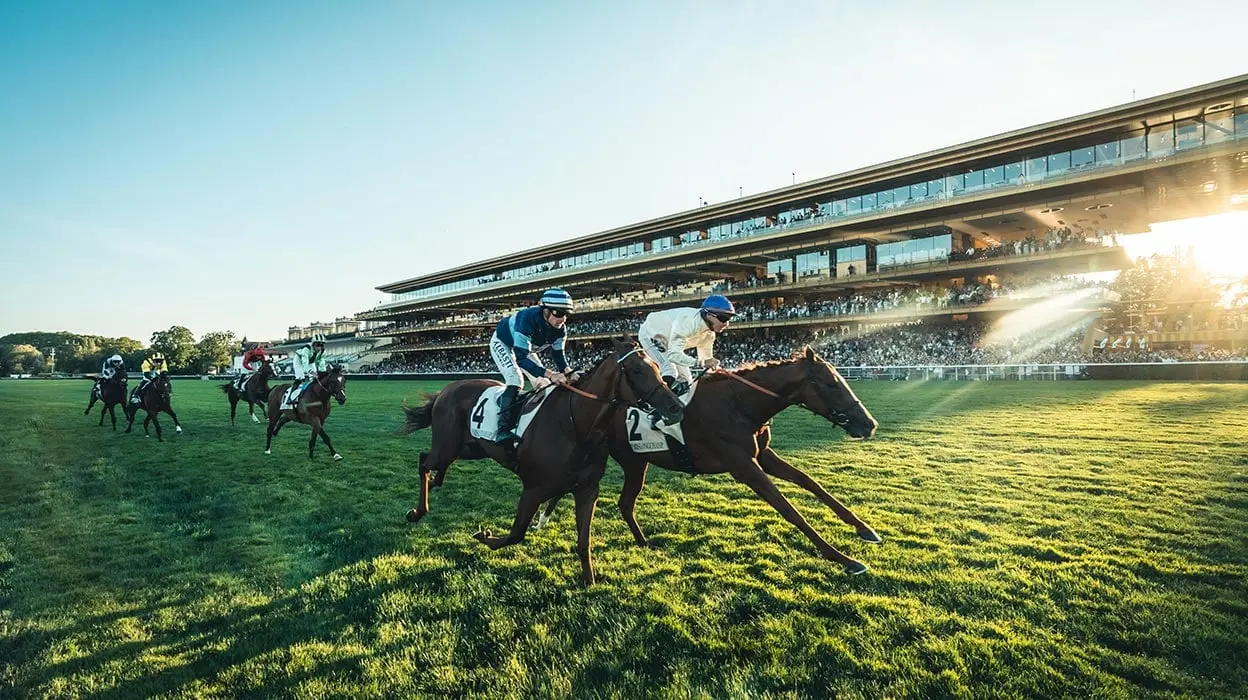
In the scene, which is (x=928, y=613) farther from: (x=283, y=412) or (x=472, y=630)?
(x=283, y=412)

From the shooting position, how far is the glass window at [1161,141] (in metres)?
27.0

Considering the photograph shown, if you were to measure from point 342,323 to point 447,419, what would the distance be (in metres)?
117

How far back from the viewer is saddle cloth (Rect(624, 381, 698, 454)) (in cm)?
565

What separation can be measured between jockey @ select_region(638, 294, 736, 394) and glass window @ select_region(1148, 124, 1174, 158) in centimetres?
3372

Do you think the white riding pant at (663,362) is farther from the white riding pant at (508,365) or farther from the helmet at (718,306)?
the white riding pant at (508,365)

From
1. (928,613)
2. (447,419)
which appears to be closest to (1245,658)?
(928,613)

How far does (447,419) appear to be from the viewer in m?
6.81

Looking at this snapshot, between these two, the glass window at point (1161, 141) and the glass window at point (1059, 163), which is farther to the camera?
the glass window at point (1059, 163)

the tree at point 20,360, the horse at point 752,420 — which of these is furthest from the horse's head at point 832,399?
the tree at point 20,360

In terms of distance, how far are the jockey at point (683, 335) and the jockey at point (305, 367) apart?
8.57 m

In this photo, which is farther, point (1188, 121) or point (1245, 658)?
point (1188, 121)

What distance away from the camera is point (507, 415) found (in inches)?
234

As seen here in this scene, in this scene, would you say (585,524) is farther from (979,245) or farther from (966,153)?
(979,245)

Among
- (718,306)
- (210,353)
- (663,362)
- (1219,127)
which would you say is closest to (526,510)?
(663,362)
